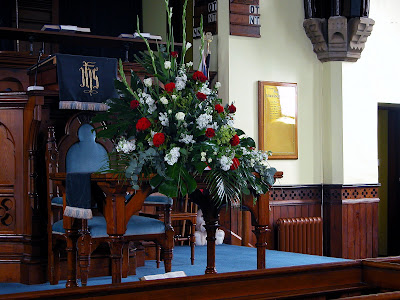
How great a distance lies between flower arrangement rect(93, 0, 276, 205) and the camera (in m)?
3.78

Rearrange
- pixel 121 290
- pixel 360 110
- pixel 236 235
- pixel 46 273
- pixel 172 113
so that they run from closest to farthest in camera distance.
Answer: pixel 121 290 → pixel 172 113 → pixel 46 273 → pixel 236 235 → pixel 360 110

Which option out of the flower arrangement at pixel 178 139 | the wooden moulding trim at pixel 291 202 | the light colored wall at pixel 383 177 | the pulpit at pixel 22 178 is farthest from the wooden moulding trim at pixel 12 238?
the light colored wall at pixel 383 177

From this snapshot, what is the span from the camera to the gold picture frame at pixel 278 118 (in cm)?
779

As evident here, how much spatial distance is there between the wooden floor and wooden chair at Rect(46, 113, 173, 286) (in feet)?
6.39

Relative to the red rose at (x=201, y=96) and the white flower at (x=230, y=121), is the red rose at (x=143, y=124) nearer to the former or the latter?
the red rose at (x=201, y=96)

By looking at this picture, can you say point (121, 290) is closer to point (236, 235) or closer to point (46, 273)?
point (46, 273)

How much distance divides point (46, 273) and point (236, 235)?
305cm

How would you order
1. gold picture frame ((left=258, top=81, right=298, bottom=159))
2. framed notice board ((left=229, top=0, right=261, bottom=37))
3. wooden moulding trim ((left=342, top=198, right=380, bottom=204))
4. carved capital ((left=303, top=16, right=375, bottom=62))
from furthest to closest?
wooden moulding trim ((left=342, top=198, right=380, bottom=204)) < carved capital ((left=303, top=16, right=375, bottom=62)) < gold picture frame ((left=258, top=81, right=298, bottom=159)) < framed notice board ((left=229, top=0, right=261, bottom=37))

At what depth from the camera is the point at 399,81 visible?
8.57 m

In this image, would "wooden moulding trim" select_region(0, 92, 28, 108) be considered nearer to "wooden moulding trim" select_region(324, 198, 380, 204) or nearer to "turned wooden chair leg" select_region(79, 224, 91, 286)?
"turned wooden chair leg" select_region(79, 224, 91, 286)

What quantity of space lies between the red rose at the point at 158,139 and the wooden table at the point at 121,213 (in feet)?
0.81

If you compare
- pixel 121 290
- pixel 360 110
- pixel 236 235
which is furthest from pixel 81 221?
pixel 360 110

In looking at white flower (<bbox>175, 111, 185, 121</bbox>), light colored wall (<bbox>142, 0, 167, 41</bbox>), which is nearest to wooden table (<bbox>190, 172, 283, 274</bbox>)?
white flower (<bbox>175, 111, 185, 121</bbox>)

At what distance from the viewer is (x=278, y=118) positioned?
790 cm
